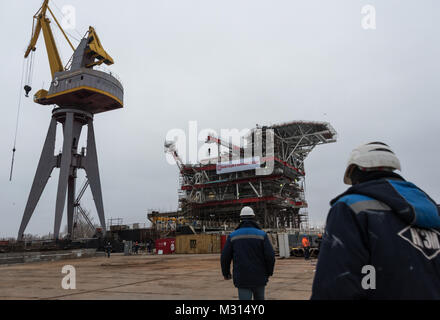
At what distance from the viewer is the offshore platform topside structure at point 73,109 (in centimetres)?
4569

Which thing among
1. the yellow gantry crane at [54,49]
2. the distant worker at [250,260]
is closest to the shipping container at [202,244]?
the yellow gantry crane at [54,49]

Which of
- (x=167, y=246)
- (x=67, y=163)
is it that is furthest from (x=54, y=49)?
(x=167, y=246)

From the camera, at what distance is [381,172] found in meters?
2.22

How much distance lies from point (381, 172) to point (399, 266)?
0.67 metres

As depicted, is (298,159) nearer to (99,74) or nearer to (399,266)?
(99,74)

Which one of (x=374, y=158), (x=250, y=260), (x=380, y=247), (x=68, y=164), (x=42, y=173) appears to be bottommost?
(x=250, y=260)

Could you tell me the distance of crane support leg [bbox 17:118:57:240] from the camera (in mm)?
45125

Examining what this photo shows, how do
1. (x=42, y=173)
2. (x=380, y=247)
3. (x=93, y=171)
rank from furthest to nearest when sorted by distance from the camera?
1. (x=93, y=171)
2. (x=42, y=173)
3. (x=380, y=247)

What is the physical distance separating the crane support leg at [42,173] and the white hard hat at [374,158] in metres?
52.1

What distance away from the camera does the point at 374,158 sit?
2.26 meters

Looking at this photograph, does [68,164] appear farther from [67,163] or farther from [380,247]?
[380,247]

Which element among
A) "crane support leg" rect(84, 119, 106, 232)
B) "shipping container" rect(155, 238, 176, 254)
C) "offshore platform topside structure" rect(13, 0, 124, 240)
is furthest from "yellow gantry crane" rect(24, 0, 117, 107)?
"shipping container" rect(155, 238, 176, 254)

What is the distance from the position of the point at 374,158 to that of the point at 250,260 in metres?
3.08
